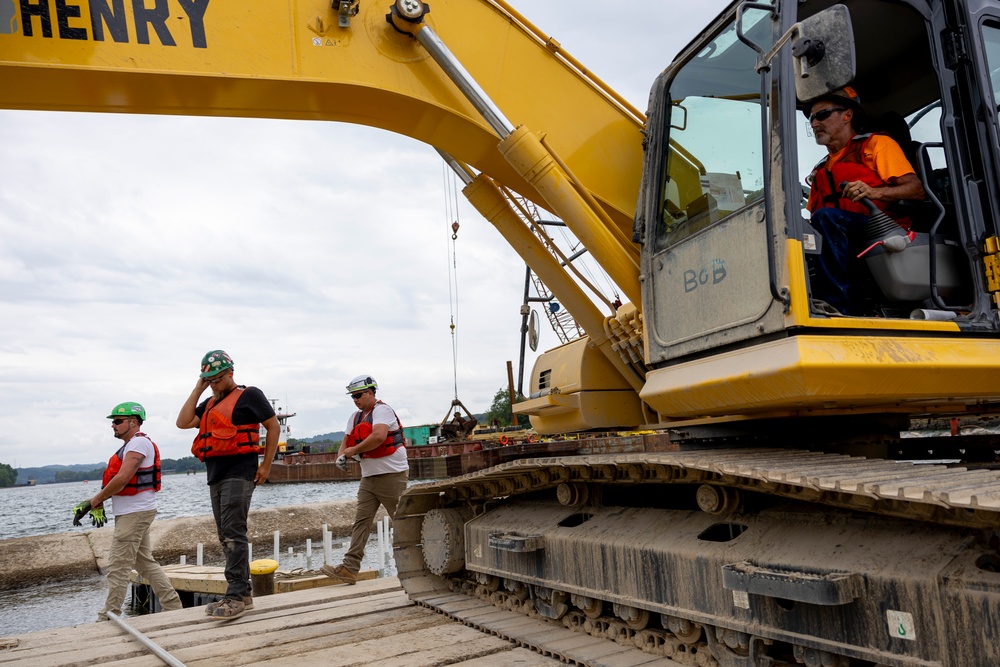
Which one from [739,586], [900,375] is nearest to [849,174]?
[900,375]

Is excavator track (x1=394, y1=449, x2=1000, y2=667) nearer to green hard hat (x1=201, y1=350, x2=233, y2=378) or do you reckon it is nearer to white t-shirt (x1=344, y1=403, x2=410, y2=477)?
white t-shirt (x1=344, y1=403, x2=410, y2=477)

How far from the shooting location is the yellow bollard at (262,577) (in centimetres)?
752

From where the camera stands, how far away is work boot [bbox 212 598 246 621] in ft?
17.0

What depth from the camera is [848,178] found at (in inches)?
149

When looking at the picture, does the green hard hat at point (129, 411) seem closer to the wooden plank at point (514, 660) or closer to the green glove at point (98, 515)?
the green glove at point (98, 515)

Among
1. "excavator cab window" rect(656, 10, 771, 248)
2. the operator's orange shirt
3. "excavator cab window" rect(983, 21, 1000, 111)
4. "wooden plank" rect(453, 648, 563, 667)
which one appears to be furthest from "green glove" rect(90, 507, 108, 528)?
"excavator cab window" rect(983, 21, 1000, 111)

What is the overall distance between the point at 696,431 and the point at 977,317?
4.85 ft

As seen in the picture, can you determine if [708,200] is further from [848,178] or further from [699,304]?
[848,178]

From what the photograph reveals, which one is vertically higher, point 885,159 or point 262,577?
point 885,159

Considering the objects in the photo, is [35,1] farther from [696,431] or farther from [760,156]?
[696,431]

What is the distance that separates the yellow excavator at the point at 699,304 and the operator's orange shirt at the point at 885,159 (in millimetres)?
150

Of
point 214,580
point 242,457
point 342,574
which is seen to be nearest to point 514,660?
point 242,457

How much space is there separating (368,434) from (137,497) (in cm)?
205

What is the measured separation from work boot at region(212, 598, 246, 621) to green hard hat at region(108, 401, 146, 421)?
2.40m
